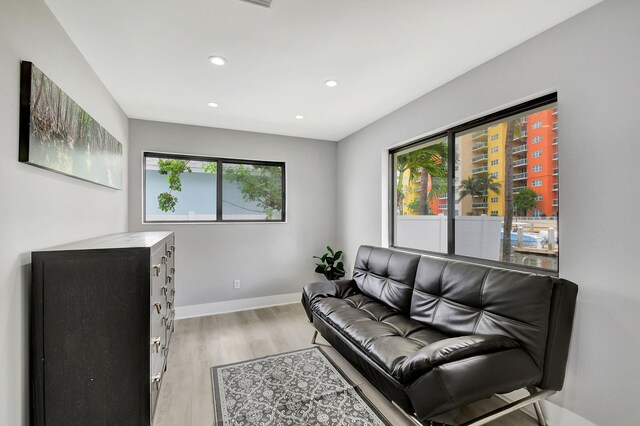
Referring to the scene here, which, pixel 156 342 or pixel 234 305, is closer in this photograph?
pixel 156 342

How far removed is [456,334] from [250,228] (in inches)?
111

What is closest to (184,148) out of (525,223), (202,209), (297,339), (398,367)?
(202,209)

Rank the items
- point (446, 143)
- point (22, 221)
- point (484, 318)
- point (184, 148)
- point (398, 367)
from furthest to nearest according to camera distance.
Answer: point (184, 148) < point (446, 143) < point (484, 318) < point (398, 367) < point (22, 221)

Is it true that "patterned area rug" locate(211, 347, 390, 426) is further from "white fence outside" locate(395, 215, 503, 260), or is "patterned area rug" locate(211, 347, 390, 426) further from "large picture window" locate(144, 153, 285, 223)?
"large picture window" locate(144, 153, 285, 223)

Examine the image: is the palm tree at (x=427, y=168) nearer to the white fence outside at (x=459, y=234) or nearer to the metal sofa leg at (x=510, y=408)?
the white fence outside at (x=459, y=234)

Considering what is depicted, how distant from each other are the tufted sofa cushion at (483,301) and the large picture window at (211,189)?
7.98ft

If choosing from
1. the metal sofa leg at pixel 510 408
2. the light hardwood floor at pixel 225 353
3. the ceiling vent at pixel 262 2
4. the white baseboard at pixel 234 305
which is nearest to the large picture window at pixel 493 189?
the metal sofa leg at pixel 510 408

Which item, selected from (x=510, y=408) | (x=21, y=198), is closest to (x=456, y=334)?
(x=510, y=408)

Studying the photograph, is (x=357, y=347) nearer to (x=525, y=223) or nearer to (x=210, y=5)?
(x=525, y=223)

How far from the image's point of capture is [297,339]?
9.66ft

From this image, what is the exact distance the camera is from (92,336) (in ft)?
4.54

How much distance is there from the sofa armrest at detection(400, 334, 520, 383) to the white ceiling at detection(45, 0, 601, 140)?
1.82m

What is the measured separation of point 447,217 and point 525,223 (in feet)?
2.20

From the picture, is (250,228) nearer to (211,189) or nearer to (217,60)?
(211,189)
